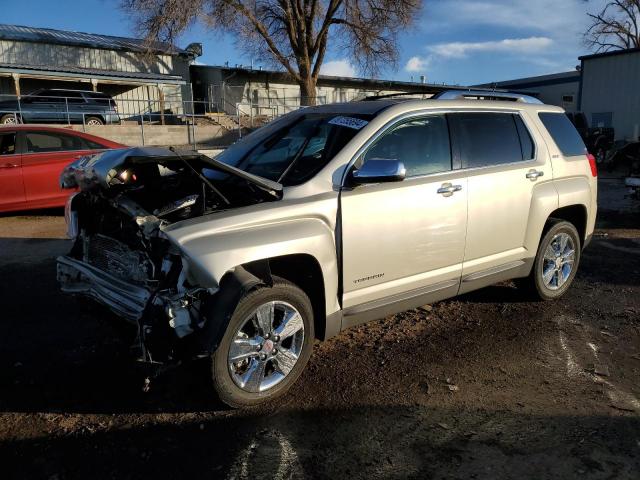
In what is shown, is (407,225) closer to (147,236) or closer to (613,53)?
(147,236)

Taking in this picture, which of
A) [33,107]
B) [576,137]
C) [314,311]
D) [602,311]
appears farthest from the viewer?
[33,107]

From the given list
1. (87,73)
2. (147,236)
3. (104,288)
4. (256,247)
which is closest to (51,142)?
(104,288)

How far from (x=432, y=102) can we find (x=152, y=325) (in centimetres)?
279

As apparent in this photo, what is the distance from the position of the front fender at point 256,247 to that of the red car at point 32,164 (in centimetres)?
696

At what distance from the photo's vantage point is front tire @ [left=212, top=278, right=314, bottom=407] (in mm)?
3182

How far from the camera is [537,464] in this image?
9.28 feet

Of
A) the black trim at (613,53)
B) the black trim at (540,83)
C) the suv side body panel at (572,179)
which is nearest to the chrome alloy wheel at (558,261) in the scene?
the suv side body panel at (572,179)

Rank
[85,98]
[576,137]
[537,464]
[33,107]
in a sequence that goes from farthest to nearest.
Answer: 1. [85,98]
2. [33,107]
3. [576,137]
4. [537,464]

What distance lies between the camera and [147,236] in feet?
10.3

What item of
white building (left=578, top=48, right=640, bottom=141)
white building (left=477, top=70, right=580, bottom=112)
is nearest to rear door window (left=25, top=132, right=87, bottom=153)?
white building (left=578, top=48, right=640, bottom=141)

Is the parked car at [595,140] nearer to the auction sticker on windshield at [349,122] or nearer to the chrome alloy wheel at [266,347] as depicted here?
the auction sticker on windshield at [349,122]

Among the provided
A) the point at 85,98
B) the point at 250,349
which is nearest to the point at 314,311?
the point at 250,349

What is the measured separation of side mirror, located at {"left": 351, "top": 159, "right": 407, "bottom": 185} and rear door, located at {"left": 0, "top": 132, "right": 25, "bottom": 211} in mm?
7274

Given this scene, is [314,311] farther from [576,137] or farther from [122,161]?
[576,137]
